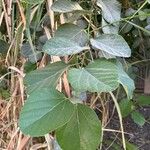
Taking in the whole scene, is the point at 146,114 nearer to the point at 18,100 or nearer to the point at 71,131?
the point at 18,100

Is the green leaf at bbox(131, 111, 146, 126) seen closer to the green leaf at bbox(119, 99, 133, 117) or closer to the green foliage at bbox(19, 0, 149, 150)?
the green leaf at bbox(119, 99, 133, 117)

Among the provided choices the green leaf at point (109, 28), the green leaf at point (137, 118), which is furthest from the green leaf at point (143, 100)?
the green leaf at point (109, 28)

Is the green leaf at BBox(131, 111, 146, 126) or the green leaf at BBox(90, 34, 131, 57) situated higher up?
the green leaf at BBox(90, 34, 131, 57)

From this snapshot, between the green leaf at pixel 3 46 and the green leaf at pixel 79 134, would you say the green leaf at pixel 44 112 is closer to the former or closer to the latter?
the green leaf at pixel 79 134

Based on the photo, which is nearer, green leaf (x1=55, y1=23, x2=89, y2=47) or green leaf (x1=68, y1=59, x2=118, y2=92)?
green leaf (x1=68, y1=59, x2=118, y2=92)

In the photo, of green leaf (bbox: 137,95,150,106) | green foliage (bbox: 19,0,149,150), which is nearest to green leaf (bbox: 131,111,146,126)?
green leaf (bbox: 137,95,150,106)

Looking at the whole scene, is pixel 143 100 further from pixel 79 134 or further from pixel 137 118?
pixel 79 134

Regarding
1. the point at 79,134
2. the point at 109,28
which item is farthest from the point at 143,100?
the point at 79,134
